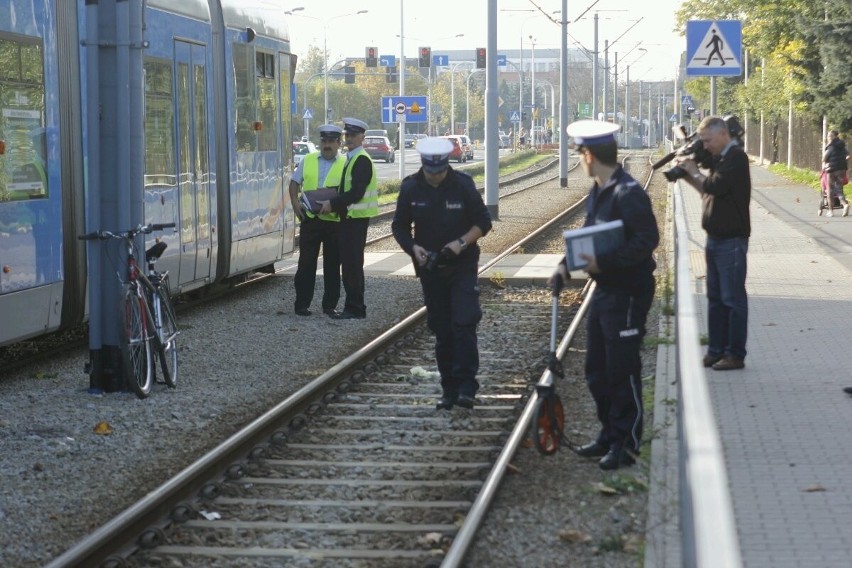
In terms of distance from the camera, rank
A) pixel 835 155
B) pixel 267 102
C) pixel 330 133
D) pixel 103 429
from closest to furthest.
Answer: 1. pixel 103 429
2. pixel 330 133
3. pixel 267 102
4. pixel 835 155

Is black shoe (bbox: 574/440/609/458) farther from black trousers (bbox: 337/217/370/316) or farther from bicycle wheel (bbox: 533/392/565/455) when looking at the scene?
black trousers (bbox: 337/217/370/316)

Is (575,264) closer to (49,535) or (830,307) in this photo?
(49,535)

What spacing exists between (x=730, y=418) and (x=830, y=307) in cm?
596

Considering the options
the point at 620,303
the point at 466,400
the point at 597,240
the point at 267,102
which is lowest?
the point at 466,400

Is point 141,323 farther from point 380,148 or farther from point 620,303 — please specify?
point 380,148

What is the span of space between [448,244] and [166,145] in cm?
475

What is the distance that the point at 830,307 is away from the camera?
14.3 m

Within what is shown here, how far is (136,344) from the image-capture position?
32.7 feet

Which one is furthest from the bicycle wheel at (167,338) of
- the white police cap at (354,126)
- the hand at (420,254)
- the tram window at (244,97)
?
the tram window at (244,97)

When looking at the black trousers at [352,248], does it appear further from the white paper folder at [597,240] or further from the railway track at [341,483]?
the white paper folder at [597,240]

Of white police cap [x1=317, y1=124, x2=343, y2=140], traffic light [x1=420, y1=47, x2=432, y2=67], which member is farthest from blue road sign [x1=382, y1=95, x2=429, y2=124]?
white police cap [x1=317, y1=124, x2=343, y2=140]

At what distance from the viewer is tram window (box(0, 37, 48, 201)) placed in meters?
10.0

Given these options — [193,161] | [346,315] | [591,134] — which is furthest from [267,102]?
[591,134]

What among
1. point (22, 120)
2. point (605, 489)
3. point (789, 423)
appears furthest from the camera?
point (22, 120)
